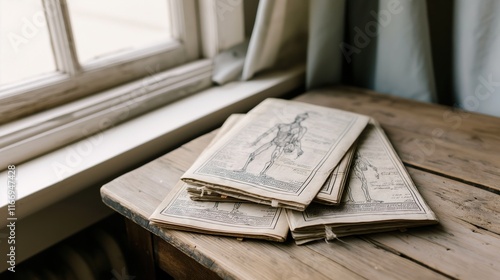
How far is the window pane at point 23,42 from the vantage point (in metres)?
0.74

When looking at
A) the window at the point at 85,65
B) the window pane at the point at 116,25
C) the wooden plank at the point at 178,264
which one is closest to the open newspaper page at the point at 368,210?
the wooden plank at the point at 178,264

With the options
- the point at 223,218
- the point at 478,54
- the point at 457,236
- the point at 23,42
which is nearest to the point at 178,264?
the point at 223,218

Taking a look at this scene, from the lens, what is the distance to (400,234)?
21.0 inches

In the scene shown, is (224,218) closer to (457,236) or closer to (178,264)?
(178,264)

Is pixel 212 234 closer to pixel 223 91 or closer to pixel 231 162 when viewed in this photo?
pixel 231 162

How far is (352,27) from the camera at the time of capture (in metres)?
1.01

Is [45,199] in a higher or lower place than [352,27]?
lower

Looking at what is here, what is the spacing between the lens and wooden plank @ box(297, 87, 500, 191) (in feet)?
2.19

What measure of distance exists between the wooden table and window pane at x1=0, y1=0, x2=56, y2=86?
0.31 meters

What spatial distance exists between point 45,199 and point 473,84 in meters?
0.83

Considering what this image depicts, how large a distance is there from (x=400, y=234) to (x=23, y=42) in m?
0.69

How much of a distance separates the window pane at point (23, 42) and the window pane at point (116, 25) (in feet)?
0.20

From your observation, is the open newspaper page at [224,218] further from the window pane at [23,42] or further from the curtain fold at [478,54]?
the curtain fold at [478,54]

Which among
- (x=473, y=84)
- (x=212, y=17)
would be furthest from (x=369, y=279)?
(x=212, y=17)
